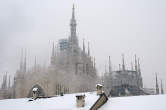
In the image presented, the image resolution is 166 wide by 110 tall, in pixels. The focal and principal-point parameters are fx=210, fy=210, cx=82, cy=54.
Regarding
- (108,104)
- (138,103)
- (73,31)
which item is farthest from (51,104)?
(73,31)

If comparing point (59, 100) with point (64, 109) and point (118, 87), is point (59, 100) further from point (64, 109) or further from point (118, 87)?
point (118, 87)

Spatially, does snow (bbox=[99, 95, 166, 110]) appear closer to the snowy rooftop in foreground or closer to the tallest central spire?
the snowy rooftop in foreground

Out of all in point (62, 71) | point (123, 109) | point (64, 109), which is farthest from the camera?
point (62, 71)

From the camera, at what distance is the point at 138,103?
25266 mm

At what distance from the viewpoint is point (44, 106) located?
3016 centimetres

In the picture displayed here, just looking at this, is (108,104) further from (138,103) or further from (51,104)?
(51,104)

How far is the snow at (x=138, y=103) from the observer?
23.7 m

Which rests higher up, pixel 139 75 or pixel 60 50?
pixel 60 50

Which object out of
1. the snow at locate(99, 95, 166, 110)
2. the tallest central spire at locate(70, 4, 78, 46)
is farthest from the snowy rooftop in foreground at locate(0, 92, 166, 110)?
the tallest central spire at locate(70, 4, 78, 46)

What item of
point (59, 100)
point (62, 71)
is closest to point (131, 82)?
point (62, 71)

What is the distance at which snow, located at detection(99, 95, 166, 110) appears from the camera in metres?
23.7

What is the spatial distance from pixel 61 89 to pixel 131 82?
26.0m

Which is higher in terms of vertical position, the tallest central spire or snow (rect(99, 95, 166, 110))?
the tallest central spire

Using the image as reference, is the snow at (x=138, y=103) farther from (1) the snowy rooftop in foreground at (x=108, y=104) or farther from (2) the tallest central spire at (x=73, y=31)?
(2) the tallest central spire at (x=73, y=31)
